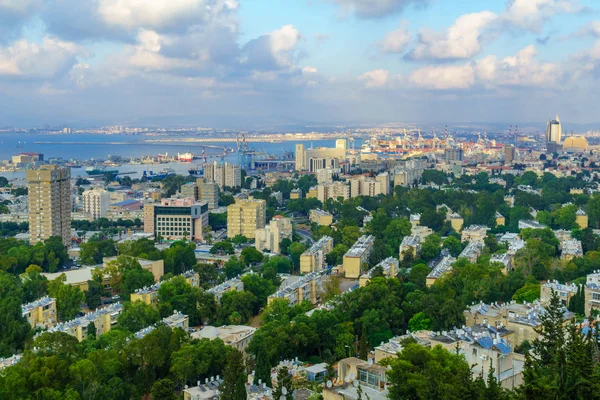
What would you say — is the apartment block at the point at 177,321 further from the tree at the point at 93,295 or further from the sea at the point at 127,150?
the sea at the point at 127,150

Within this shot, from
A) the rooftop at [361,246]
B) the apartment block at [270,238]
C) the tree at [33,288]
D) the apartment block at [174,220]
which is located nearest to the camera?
the tree at [33,288]

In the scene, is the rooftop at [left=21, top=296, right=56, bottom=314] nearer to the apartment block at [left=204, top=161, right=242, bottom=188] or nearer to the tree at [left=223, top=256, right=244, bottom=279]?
the tree at [left=223, top=256, right=244, bottom=279]

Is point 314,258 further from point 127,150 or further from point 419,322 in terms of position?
point 127,150

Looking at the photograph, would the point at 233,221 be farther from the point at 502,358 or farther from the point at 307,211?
the point at 502,358

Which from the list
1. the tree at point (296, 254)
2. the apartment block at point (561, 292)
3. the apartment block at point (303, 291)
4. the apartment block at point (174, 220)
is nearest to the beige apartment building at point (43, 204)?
the apartment block at point (174, 220)

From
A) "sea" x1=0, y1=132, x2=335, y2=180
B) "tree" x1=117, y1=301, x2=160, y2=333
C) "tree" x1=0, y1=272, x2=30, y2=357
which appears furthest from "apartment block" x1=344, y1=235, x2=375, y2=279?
"sea" x1=0, y1=132, x2=335, y2=180

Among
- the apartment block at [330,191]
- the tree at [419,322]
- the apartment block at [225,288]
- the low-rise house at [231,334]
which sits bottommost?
the low-rise house at [231,334]

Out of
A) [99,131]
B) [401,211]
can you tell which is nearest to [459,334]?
[401,211]

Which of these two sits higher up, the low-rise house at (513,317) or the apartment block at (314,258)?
the low-rise house at (513,317)
